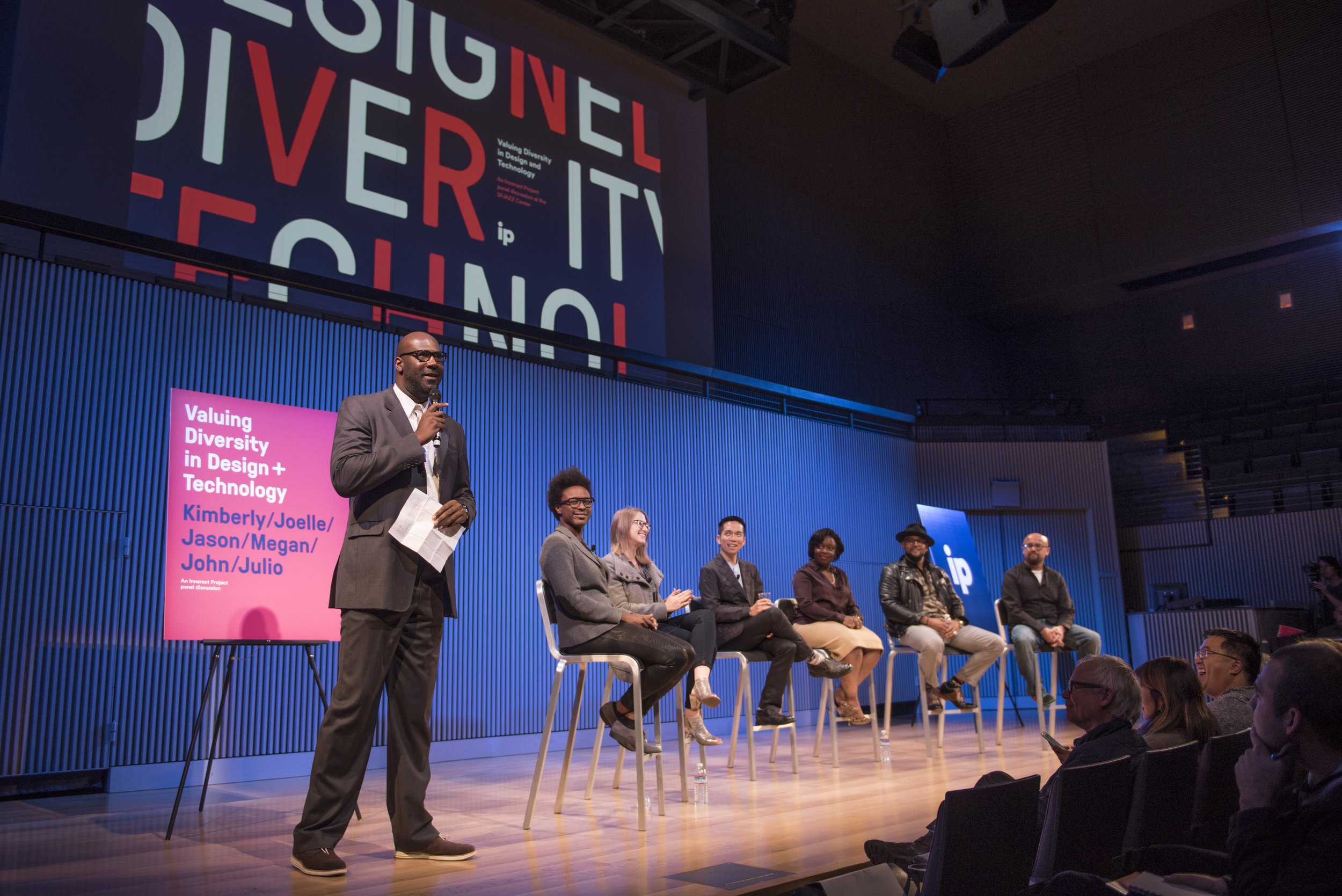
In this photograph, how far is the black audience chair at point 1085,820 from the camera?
192cm

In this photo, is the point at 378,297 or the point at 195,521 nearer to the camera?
the point at 195,521

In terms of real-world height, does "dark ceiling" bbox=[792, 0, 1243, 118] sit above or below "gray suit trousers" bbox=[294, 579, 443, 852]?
above

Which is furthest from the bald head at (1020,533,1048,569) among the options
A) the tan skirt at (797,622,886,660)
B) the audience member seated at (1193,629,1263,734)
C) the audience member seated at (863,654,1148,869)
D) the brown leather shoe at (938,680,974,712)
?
the audience member seated at (863,654,1148,869)

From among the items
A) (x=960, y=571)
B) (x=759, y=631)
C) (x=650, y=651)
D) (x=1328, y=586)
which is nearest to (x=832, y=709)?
(x=759, y=631)

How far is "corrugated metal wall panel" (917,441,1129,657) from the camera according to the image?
910 centimetres

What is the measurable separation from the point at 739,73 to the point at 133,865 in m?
8.30

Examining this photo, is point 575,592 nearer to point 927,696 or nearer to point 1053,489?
point 927,696

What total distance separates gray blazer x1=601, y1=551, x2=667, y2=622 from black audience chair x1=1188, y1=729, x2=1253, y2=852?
1913 mm

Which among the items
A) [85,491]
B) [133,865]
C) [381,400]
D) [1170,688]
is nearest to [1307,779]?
[1170,688]

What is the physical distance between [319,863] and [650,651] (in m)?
1.26

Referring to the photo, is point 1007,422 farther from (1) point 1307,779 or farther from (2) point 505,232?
(1) point 1307,779

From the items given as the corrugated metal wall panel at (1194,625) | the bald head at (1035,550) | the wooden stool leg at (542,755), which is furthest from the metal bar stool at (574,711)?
the corrugated metal wall panel at (1194,625)

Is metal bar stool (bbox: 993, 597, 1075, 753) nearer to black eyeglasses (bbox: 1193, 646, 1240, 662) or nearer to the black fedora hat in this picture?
the black fedora hat

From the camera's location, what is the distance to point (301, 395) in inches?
189
